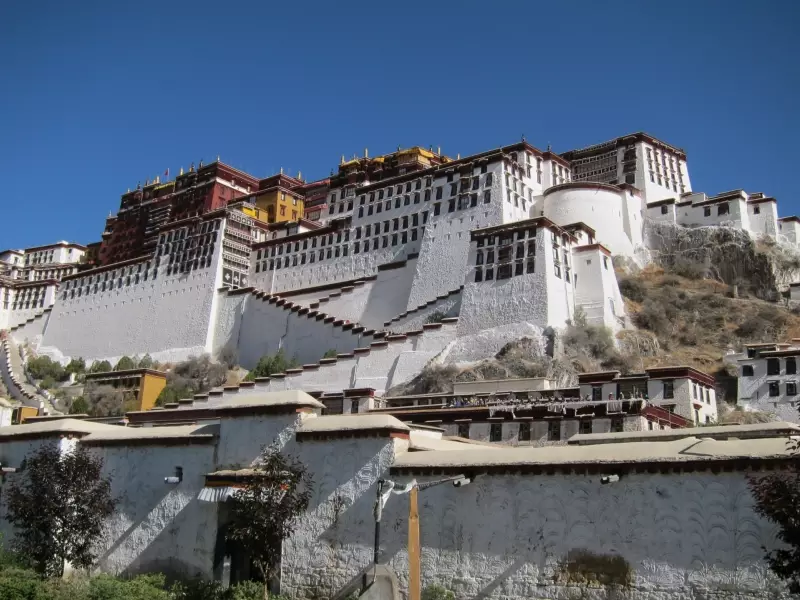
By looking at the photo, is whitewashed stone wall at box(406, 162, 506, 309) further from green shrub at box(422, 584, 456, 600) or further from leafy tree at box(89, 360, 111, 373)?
green shrub at box(422, 584, 456, 600)

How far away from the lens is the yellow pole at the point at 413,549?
1620 cm

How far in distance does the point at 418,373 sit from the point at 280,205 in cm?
3677

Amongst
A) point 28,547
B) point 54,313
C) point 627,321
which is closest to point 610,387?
point 627,321

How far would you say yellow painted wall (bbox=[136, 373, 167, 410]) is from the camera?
57438mm

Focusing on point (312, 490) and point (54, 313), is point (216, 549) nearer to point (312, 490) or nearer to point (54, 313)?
point (312, 490)

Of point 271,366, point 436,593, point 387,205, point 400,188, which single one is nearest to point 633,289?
point 400,188

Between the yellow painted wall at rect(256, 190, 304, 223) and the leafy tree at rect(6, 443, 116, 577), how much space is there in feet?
190

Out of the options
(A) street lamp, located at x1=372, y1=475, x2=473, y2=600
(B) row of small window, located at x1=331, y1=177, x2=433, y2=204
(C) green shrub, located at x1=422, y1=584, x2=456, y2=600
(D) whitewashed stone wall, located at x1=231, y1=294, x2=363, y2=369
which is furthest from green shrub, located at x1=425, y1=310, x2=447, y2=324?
(C) green shrub, located at x1=422, y1=584, x2=456, y2=600

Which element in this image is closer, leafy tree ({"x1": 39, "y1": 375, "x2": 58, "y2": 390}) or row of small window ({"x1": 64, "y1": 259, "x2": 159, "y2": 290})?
leafy tree ({"x1": 39, "y1": 375, "x2": 58, "y2": 390})

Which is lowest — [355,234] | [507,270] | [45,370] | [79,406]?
[79,406]

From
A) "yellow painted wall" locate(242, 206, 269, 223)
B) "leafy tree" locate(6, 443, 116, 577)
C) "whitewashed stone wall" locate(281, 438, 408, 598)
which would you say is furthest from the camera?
"yellow painted wall" locate(242, 206, 269, 223)

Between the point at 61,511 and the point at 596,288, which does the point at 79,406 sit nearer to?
the point at 596,288

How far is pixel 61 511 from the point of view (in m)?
21.4

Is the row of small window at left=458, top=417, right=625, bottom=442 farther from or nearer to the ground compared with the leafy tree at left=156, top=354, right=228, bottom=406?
nearer to the ground
